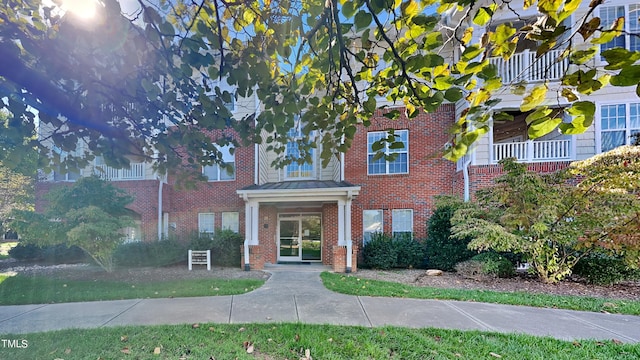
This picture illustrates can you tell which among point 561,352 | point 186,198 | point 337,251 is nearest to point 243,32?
point 561,352

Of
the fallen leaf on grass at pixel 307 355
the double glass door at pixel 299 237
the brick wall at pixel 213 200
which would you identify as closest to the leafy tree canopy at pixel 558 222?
the fallen leaf on grass at pixel 307 355

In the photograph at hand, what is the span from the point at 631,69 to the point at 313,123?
2.23m

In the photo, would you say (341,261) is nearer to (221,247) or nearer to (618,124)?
(221,247)

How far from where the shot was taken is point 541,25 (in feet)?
5.35

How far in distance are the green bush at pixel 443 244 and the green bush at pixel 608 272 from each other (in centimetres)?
269

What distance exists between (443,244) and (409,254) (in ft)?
3.88

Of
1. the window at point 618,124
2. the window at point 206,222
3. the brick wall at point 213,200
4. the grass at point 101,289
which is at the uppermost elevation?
the window at point 618,124

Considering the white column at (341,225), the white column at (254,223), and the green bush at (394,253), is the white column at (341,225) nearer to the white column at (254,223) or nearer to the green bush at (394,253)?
the green bush at (394,253)

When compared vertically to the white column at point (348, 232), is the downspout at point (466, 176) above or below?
above

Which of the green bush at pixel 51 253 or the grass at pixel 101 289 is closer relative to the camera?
the grass at pixel 101 289

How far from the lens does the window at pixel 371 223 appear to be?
11.2 meters

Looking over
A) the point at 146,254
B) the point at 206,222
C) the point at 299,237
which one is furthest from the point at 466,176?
the point at 146,254

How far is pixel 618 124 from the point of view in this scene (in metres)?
9.27

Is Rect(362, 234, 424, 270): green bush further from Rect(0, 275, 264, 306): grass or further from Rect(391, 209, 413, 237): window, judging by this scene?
Rect(0, 275, 264, 306): grass
